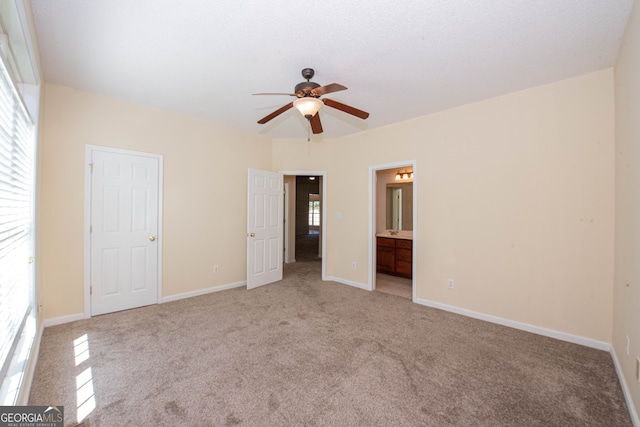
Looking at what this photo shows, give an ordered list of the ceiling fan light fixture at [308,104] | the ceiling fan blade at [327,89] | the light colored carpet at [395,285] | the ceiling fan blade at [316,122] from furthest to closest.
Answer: the light colored carpet at [395,285]
the ceiling fan blade at [316,122]
the ceiling fan light fixture at [308,104]
the ceiling fan blade at [327,89]

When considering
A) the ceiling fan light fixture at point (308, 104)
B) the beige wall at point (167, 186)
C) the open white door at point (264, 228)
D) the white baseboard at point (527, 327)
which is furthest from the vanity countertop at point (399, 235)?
the ceiling fan light fixture at point (308, 104)

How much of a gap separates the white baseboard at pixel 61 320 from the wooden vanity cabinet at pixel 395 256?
14.5ft

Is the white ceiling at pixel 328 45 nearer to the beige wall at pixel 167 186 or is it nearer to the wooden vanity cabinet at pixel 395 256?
the beige wall at pixel 167 186

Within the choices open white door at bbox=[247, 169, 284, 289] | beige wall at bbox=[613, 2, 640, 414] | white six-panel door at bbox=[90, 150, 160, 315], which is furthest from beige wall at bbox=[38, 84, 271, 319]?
beige wall at bbox=[613, 2, 640, 414]

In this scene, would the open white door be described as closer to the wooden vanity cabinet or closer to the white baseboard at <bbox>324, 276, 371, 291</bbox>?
the white baseboard at <bbox>324, 276, 371, 291</bbox>

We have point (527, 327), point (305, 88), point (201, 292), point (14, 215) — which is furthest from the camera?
point (201, 292)

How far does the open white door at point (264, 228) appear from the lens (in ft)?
13.9

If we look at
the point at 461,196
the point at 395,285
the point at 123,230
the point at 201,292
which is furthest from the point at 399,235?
the point at 123,230

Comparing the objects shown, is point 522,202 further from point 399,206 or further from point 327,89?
point 399,206

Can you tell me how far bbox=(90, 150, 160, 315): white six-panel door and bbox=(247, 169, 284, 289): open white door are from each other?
128cm

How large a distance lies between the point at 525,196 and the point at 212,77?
345 centimetres

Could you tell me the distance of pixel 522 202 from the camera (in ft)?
9.37

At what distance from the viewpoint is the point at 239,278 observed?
14.4ft

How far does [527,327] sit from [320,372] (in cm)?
229
